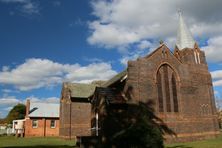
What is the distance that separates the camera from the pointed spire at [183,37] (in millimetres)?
36281

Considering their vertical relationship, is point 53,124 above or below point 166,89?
below

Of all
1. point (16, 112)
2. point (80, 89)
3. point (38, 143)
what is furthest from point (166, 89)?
point (16, 112)

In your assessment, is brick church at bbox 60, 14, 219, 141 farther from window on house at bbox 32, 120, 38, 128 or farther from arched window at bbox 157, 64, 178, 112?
window on house at bbox 32, 120, 38, 128

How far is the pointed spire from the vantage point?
119ft

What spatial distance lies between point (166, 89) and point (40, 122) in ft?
103

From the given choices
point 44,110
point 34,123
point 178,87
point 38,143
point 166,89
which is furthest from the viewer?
point 44,110

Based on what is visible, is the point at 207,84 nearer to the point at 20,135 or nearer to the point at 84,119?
the point at 84,119

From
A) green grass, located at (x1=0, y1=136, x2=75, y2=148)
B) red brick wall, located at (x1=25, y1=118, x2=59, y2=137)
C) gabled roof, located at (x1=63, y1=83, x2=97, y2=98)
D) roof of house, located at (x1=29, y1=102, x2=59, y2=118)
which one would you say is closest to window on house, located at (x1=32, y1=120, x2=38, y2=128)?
red brick wall, located at (x1=25, y1=118, x2=59, y2=137)

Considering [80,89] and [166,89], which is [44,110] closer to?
[80,89]

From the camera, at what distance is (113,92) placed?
2727cm

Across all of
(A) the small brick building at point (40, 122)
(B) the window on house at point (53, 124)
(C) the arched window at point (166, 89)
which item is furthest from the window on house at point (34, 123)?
(C) the arched window at point (166, 89)

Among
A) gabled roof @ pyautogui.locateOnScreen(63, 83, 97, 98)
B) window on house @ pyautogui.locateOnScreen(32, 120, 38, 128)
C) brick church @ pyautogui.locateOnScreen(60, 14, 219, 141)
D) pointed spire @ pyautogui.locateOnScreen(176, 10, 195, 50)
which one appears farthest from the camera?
window on house @ pyautogui.locateOnScreen(32, 120, 38, 128)

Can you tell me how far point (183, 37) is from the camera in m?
37.1

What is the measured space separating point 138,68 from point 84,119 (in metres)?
16.9
